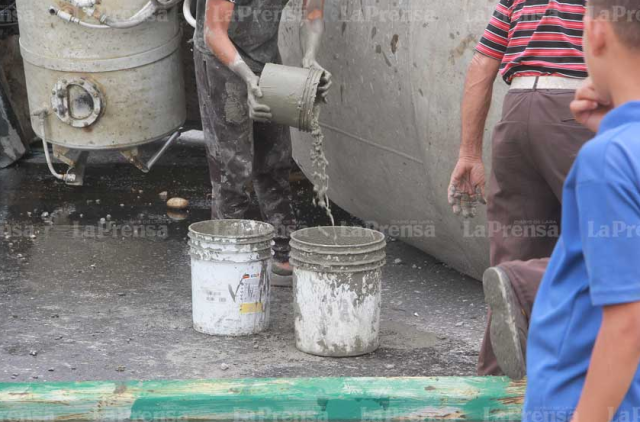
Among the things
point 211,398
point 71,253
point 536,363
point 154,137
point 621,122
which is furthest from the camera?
point 154,137

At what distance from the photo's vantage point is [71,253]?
5.32m

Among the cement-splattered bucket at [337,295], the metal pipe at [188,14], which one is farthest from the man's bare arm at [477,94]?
the metal pipe at [188,14]

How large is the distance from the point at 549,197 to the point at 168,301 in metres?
2.20

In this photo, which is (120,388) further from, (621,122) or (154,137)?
(154,137)

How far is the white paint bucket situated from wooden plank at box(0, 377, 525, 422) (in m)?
1.64

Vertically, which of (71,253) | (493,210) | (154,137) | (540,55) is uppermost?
(540,55)

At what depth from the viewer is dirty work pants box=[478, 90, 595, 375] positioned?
9.41 feet

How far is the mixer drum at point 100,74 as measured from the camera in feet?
17.5

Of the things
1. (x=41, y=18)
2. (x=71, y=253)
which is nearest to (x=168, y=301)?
(x=71, y=253)

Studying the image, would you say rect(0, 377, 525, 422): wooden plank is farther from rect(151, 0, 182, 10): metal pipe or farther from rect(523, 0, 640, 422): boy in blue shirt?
rect(151, 0, 182, 10): metal pipe

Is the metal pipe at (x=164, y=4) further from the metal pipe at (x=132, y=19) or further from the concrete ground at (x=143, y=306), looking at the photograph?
the concrete ground at (x=143, y=306)

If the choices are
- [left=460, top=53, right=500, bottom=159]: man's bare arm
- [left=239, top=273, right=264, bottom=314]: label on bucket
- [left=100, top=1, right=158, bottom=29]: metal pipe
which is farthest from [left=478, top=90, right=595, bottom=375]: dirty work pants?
[left=100, top=1, right=158, bottom=29]: metal pipe

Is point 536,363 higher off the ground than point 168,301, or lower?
higher

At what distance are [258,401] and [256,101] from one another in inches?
82.8
